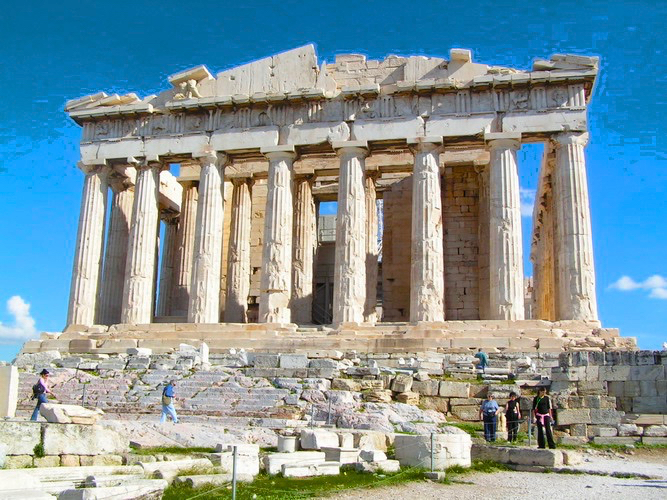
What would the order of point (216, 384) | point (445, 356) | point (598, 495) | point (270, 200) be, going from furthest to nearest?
point (270, 200), point (445, 356), point (216, 384), point (598, 495)

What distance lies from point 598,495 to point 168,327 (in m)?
19.7

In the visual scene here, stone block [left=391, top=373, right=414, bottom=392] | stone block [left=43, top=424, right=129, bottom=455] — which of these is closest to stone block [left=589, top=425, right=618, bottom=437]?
stone block [left=391, top=373, right=414, bottom=392]

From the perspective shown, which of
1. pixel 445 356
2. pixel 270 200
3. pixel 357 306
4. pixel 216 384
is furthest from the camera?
pixel 270 200

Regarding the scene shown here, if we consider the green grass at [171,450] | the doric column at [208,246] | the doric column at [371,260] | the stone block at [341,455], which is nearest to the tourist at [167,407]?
the green grass at [171,450]

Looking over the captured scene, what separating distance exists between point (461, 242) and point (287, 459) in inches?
842

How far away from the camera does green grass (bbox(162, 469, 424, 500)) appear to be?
988cm

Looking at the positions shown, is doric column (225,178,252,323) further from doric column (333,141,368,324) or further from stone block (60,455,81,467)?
stone block (60,455,81,467)

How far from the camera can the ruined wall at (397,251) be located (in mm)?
32094

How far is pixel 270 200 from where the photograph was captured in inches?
1146

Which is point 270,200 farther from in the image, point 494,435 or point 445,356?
point 494,435

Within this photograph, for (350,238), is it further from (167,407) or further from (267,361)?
(167,407)

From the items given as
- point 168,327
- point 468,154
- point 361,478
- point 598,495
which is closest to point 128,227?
point 168,327

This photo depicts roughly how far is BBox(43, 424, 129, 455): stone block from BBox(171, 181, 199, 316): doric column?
69.2 ft

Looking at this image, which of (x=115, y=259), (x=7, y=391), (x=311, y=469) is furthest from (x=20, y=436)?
(x=115, y=259)
